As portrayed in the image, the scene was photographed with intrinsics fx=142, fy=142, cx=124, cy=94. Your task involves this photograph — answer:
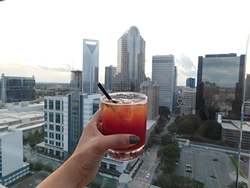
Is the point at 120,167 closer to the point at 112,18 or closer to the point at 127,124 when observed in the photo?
the point at 127,124

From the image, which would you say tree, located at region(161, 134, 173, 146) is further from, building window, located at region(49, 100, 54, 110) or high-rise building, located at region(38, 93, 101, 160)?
building window, located at region(49, 100, 54, 110)

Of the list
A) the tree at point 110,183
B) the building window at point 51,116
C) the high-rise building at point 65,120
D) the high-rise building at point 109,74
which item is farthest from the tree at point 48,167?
the high-rise building at point 109,74

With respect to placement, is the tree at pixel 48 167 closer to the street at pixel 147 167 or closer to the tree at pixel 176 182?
the street at pixel 147 167

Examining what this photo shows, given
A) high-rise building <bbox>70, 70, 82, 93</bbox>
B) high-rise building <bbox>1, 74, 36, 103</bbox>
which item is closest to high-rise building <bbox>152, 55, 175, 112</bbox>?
high-rise building <bbox>70, 70, 82, 93</bbox>

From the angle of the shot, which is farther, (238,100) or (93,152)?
(238,100)

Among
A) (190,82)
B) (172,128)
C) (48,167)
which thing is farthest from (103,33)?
(48,167)

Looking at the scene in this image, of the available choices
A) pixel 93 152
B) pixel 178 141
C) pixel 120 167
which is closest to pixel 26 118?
pixel 120 167
